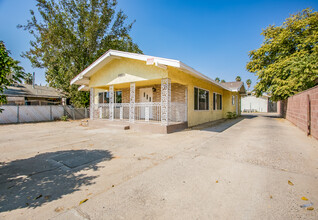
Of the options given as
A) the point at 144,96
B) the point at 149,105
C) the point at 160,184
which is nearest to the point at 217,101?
the point at 144,96

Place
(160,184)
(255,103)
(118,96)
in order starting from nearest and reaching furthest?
(160,184), (118,96), (255,103)

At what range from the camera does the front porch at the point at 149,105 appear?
25.4ft

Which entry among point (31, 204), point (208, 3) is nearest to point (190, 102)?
point (208, 3)

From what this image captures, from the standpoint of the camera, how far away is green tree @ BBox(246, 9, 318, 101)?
12459mm

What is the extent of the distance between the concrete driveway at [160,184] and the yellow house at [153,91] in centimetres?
387

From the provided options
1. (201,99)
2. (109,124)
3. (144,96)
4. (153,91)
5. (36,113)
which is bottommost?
(109,124)

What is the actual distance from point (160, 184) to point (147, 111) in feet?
20.0

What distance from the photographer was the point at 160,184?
8.91ft

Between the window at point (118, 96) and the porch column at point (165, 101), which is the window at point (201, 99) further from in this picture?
the window at point (118, 96)

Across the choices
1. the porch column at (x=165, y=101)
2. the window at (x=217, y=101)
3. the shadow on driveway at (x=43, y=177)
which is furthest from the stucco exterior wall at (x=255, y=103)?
the shadow on driveway at (x=43, y=177)

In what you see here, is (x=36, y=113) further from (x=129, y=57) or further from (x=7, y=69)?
(x=7, y=69)

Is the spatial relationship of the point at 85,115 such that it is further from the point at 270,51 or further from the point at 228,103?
the point at 270,51

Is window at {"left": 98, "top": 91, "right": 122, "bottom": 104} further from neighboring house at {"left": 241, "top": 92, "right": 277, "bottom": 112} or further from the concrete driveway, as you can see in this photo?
neighboring house at {"left": 241, "top": 92, "right": 277, "bottom": 112}

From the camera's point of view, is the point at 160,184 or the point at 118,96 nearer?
the point at 160,184
